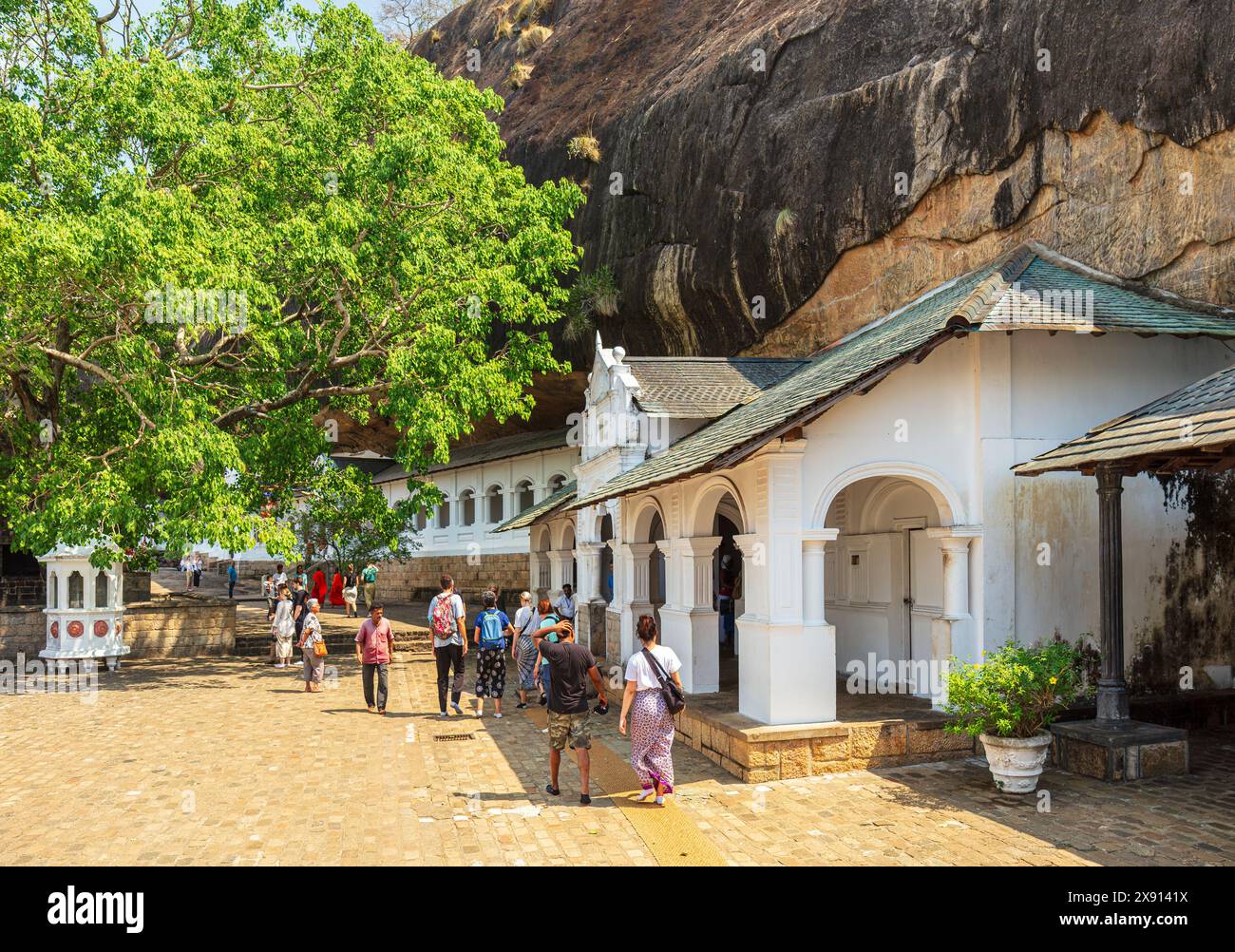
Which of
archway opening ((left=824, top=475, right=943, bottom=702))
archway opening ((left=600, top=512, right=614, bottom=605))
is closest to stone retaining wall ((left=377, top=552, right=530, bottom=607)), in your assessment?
archway opening ((left=600, top=512, right=614, bottom=605))

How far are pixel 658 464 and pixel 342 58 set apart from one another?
44.1 feet

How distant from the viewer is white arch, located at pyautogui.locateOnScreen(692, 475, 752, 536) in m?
12.7

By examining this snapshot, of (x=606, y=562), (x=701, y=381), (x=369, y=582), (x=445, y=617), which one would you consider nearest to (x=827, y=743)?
(x=445, y=617)

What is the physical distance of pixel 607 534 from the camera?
22234mm

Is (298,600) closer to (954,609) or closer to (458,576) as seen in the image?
(458,576)

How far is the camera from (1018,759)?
371 inches

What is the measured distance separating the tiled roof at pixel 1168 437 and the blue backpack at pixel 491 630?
7.44 metres

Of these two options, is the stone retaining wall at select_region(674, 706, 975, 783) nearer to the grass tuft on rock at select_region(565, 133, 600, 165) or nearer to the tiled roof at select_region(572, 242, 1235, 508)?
the tiled roof at select_region(572, 242, 1235, 508)

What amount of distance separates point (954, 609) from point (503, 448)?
2829 centimetres

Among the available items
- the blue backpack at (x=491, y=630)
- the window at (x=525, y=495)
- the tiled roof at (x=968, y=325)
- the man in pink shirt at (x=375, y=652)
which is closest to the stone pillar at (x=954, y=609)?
the tiled roof at (x=968, y=325)

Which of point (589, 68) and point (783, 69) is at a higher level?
point (589, 68)

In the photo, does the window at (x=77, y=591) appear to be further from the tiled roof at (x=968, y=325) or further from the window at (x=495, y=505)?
the window at (x=495, y=505)
